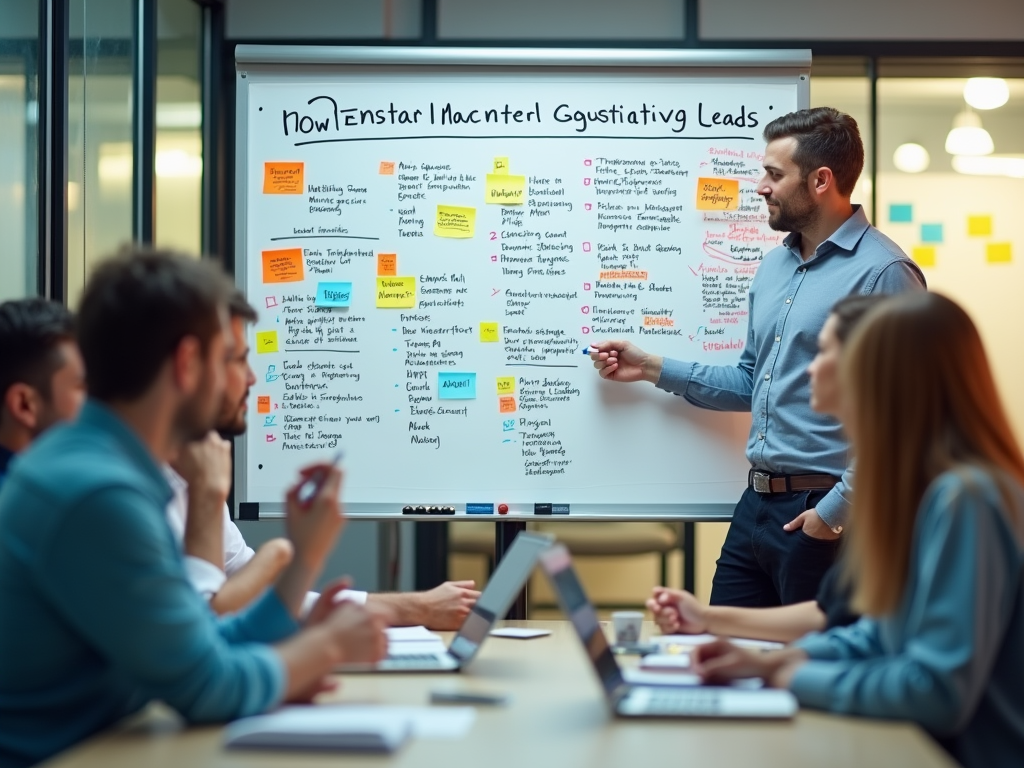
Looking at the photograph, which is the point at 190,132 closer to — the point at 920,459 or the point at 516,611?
the point at 516,611

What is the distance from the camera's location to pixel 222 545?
7.55 ft

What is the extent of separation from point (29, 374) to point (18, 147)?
4.51 ft

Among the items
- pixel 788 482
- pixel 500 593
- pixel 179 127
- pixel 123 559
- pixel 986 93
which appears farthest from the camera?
pixel 986 93

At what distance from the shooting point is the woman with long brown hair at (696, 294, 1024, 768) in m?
1.46

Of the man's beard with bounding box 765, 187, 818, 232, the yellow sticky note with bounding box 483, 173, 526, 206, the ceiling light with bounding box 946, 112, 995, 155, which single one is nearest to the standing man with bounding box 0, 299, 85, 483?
the yellow sticky note with bounding box 483, 173, 526, 206

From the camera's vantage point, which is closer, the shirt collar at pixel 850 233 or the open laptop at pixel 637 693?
the open laptop at pixel 637 693

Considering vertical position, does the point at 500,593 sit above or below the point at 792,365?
below

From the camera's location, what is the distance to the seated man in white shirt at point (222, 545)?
2.19 meters

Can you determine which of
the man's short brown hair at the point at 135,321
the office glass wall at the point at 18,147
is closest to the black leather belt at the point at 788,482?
the man's short brown hair at the point at 135,321

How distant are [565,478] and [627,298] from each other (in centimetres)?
55

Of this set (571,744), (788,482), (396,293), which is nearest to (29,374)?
(571,744)

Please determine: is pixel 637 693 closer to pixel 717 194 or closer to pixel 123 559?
pixel 123 559

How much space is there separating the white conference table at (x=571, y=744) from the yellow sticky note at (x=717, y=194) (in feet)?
6.53

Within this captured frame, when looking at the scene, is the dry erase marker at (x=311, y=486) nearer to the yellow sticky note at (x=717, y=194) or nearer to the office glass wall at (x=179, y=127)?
the yellow sticky note at (x=717, y=194)
